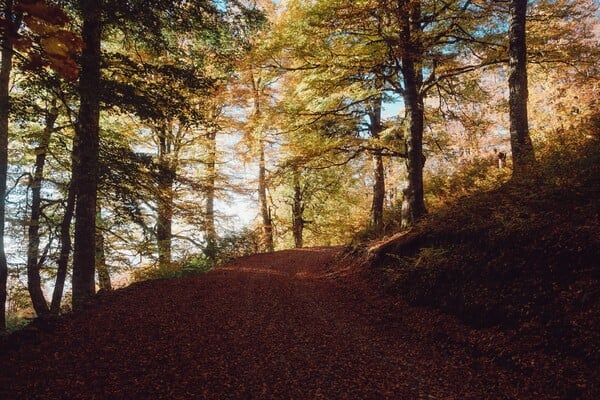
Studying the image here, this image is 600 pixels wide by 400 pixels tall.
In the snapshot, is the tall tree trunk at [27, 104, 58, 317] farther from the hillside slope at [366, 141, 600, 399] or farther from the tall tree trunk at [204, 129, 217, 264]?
the hillside slope at [366, 141, 600, 399]

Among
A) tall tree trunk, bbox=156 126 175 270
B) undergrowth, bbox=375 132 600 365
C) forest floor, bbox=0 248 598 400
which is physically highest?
tall tree trunk, bbox=156 126 175 270

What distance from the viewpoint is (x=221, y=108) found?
18.2m

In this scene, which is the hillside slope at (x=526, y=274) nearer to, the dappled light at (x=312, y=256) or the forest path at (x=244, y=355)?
the dappled light at (x=312, y=256)

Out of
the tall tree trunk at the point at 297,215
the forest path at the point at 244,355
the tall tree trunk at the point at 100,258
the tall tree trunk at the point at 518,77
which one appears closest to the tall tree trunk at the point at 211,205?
the tall tree trunk at the point at 100,258

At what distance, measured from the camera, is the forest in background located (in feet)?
26.1

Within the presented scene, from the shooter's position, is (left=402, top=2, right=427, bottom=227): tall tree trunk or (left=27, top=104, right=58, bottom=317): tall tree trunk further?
(left=27, top=104, right=58, bottom=317): tall tree trunk

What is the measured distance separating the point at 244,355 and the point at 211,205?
13.1 meters

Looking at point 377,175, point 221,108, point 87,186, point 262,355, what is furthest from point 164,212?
point 262,355

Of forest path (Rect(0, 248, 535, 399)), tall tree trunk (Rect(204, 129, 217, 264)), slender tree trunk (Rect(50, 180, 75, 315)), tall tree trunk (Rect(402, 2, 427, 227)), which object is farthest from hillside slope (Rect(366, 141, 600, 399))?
slender tree trunk (Rect(50, 180, 75, 315))

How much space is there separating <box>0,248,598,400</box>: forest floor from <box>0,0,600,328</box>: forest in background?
94.8 inches

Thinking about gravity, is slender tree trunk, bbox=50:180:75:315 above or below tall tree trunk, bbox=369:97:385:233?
below

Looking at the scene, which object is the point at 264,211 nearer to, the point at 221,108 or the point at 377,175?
the point at 221,108

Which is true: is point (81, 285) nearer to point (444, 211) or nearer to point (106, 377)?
point (106, 377)

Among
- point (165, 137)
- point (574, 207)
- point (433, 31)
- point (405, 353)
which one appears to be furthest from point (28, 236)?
point (574, 207)
